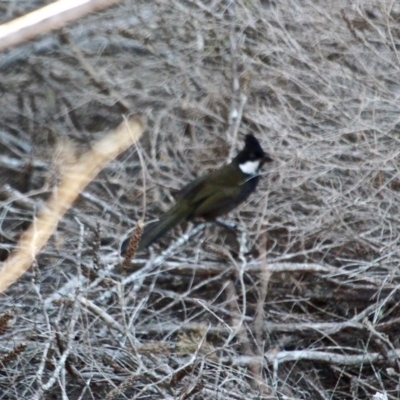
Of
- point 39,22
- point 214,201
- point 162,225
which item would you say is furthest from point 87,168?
point 39,22

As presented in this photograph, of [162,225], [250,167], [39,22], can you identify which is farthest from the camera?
[250,167]

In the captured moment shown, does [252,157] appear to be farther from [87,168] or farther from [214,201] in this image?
[87,168]

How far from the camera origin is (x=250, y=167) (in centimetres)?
564

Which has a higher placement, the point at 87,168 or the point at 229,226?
the point at 87,168

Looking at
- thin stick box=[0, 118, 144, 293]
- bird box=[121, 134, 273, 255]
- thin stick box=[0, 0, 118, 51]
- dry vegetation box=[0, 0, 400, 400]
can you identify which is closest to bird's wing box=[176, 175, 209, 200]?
bird box=[121, 134, 273, 255]

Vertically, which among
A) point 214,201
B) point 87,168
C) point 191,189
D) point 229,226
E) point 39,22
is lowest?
point 229,226

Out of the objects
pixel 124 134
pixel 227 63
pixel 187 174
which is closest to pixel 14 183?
pixel 124 134

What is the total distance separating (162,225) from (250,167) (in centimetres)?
69

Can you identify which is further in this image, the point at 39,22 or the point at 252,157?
the point at 252,157

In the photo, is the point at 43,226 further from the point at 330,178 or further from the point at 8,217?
the point at 330,178

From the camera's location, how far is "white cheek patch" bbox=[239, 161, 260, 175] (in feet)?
18.4

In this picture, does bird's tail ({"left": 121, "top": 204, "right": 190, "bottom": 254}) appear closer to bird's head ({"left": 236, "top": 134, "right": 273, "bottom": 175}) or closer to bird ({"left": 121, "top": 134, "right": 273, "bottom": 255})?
bird ({"left": 121, "top": 134, "right": 273, "bottom": 255})

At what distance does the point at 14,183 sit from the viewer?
21.0 feet

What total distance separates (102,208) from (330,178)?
1.53 m
